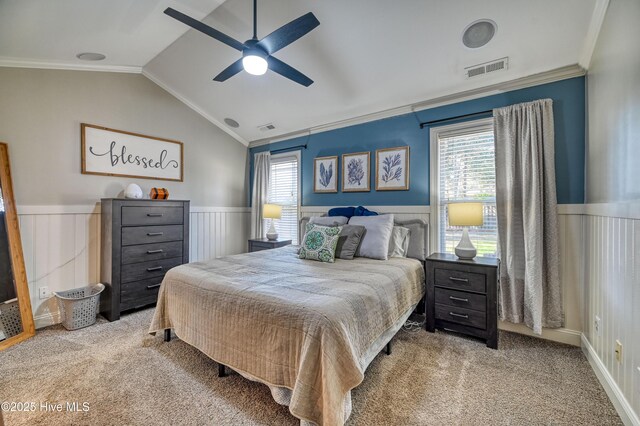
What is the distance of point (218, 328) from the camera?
1815 millimetres

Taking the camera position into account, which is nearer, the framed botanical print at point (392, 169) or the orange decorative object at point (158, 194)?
the framed botanical print at point (392, 169)

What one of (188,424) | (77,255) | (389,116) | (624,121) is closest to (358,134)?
(389,116)

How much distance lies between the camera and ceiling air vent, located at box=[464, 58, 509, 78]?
97.7 inches

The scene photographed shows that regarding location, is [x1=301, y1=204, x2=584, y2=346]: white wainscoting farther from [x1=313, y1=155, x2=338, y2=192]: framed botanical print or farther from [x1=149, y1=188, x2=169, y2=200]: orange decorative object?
[x1=149, y1=188, x2=169, y2=200]: orange decorative object

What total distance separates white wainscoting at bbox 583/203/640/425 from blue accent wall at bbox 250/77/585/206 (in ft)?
1.48

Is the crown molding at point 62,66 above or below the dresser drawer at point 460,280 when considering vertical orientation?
above

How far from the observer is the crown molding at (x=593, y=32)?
1902 mm

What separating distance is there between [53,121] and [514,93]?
15.7 feet

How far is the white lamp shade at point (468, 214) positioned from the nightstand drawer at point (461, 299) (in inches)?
24.9

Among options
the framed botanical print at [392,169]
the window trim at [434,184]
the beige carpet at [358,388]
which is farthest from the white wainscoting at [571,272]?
the framed botanical print at [392,169]

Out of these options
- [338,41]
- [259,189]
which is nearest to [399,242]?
[338,41]

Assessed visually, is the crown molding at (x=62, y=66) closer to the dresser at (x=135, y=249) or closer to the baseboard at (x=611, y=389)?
the dresser at (x=135, y=249)

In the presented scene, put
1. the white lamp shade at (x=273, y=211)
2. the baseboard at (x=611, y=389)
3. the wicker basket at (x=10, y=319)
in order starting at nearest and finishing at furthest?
the baseboard at (x=611, y=389)
the wicker basket at (x=10, y=319)
the white lamp shade at (x=273, y=211)

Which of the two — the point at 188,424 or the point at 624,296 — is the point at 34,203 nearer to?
the point at 188,424
